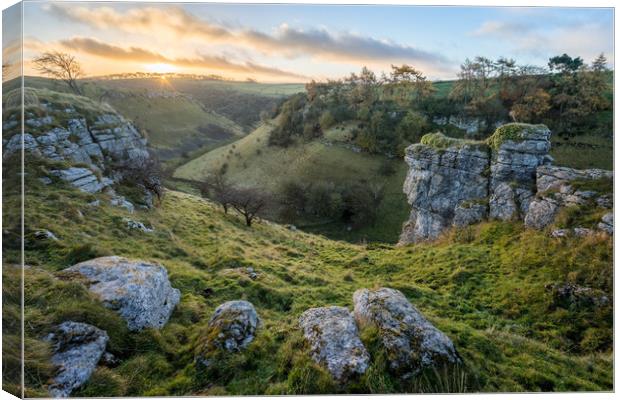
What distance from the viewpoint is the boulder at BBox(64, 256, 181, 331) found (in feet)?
21.1

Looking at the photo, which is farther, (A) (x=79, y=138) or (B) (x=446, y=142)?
(A) (x=79, y=138)

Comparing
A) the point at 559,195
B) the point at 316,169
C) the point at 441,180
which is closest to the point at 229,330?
the point at 559,195

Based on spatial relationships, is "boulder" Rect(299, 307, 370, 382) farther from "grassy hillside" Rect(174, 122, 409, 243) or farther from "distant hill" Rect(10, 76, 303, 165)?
"distant hill" Rect(10, 76, 303, 165)

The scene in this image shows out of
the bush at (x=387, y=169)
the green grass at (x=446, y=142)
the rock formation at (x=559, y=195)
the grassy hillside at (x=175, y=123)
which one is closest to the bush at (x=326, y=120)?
the bush at (x=387, y=169)

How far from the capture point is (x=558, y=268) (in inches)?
364

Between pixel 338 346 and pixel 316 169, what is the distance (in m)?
40.1

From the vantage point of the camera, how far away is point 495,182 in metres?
15.6

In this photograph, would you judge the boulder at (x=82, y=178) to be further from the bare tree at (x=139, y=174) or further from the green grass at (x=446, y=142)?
the green grass at (x=446, y=142)

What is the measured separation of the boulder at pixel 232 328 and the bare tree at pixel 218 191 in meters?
18.2

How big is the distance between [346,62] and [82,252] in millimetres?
10633

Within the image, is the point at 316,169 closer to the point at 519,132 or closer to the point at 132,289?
the point at 519,132

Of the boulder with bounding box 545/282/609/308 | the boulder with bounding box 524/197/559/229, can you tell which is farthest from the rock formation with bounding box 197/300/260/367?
the boulder with bounding box 524/197/559/229

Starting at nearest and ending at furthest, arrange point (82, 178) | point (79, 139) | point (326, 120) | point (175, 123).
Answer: point (82, 178) → point (79, 139) → point (326, 120) → point (175, 123)

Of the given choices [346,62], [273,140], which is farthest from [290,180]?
[346,62]
